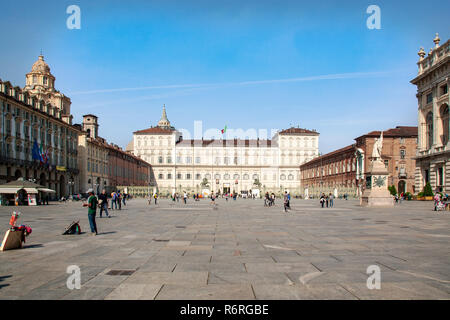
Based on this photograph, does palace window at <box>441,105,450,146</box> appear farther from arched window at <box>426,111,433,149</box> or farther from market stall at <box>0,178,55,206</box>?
market stall at <box>0,178,55,206</box>

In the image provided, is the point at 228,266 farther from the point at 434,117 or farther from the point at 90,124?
the point at 90,124

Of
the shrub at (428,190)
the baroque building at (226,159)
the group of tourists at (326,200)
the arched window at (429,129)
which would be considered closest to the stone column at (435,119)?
the arched window at (429,129)

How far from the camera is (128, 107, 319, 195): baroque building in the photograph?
365ft

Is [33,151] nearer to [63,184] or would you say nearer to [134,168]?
[63,184]

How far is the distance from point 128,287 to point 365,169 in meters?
65.1

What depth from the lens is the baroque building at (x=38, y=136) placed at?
44.2 metres

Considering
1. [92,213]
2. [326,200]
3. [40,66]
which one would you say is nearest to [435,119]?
[326,200]

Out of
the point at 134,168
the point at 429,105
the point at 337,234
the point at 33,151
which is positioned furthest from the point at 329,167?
the point at 337,234

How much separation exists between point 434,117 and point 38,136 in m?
51.1

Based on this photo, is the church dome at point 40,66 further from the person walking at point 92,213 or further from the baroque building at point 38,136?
the person walking at point 92,213

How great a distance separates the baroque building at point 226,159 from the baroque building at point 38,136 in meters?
43.2

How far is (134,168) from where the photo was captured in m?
98.0

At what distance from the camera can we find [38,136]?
2042 inches

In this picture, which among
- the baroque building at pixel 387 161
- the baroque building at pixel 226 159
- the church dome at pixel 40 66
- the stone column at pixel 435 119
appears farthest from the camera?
the baroque building at pixel 226 159
